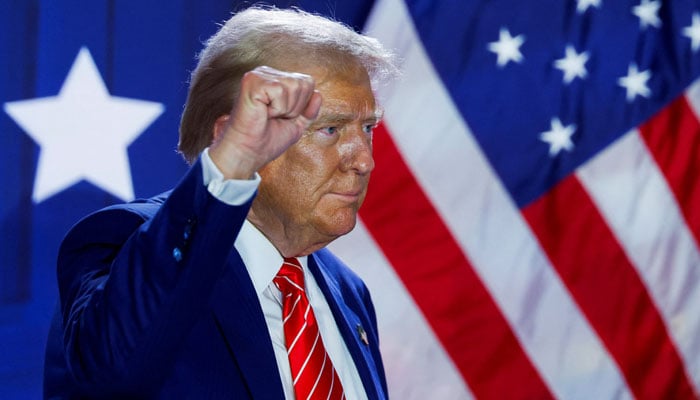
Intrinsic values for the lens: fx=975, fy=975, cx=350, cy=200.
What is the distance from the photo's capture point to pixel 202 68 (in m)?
1.37

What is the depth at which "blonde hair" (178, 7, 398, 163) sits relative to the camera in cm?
131

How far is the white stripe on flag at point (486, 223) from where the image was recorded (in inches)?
93.4

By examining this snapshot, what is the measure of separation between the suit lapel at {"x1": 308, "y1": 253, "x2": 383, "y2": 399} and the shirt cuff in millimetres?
555

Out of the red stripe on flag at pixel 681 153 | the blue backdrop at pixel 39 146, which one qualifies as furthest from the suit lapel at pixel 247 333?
the red stripe on flag at pixel 681 153

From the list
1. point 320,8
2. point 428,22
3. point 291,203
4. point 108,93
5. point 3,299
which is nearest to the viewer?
point 291,203

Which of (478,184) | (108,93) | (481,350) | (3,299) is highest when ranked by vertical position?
(108,93)

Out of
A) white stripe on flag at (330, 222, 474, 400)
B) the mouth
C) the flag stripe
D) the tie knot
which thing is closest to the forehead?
the mouth

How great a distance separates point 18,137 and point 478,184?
116 centimetres

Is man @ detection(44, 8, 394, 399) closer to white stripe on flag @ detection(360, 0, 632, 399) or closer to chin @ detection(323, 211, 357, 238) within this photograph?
chin @ detection(323, 211, 357, 238)

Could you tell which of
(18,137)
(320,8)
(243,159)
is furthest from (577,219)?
(243,159)

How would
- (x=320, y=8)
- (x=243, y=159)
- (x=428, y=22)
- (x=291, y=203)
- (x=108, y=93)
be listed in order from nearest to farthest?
(x=243, y=159) → (x=291, y=203) → (x=108, y=93) → (x=320, y=8) → (x=428, y=22)

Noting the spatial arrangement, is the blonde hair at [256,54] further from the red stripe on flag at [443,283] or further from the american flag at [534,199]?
the red stripe on flag at [443,283]

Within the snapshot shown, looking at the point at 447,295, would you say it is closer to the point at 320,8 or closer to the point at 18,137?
the point at 320,8

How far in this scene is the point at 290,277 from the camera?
1354 mm
